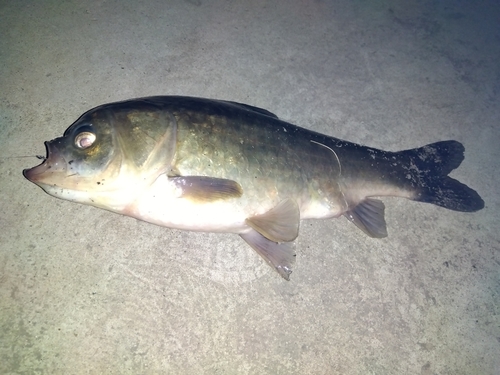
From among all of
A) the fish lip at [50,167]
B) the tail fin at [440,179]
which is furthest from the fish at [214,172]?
the tail fin at [440,179]

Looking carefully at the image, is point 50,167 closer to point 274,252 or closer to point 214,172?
point 214,172

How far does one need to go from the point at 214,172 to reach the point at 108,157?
63 cm

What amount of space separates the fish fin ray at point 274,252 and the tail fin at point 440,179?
1.20m

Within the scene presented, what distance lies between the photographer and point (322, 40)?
3654 mm

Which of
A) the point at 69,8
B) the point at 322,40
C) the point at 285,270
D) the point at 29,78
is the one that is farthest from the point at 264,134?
the point at 69,8

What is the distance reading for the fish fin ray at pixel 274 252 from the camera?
94.0 inches

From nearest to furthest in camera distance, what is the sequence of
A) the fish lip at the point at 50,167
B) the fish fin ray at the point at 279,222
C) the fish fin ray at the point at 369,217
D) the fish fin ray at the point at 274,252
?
the fish lip at the point at 50,167, the fish fin ray at the point at 279,222, the fish fin ray at the point at 274,252, the fish fin ray at the point at 369,217

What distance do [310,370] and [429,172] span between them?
184 centimetres

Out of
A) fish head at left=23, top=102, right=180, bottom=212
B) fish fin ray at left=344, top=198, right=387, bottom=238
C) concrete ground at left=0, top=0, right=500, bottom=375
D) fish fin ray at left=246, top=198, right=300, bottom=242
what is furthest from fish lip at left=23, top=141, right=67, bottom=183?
fish fin ray at left=344, top=198, right=387, bottom=238

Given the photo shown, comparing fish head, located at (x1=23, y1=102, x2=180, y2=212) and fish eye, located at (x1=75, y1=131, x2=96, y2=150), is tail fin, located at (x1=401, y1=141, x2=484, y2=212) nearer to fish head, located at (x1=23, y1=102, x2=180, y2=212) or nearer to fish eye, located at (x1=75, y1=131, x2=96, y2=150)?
fish head, located at (x1=23, y1=102, x2=180, y2=212)

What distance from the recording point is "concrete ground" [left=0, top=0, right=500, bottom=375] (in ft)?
7.54

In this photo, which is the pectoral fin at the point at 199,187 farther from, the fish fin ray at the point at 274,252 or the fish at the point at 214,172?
the fish fin ray at the point at 274,252

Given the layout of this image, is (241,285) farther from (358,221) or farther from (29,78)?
(29,78)

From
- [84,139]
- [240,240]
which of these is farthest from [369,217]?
[84,139]
